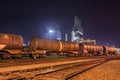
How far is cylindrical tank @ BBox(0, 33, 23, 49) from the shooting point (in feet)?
68.8

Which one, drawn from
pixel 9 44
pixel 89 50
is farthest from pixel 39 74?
pixel 89 50

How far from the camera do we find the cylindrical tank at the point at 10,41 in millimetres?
20984

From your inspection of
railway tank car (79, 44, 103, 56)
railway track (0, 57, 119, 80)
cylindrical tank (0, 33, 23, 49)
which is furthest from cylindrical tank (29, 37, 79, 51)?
railway track (0, 57, 119, 80)

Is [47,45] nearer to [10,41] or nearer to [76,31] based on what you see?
[10,41]

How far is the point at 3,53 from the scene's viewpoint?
20469mm

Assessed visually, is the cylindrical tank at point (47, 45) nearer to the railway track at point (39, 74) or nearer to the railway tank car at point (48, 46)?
the railway tank car at point (48, 46)

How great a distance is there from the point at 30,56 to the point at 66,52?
1042 cm

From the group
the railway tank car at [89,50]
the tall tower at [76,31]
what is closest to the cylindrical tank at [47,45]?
the railway tank car at [89,50]

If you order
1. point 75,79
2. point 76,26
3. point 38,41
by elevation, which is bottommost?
point 75,79

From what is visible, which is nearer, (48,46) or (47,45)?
(47,45)

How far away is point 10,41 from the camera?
71.9ft

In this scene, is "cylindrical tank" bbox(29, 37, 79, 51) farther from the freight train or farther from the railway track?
the railway track

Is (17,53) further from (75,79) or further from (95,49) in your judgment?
(95,49)

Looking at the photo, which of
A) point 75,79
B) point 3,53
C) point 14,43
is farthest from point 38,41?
point 75,79
